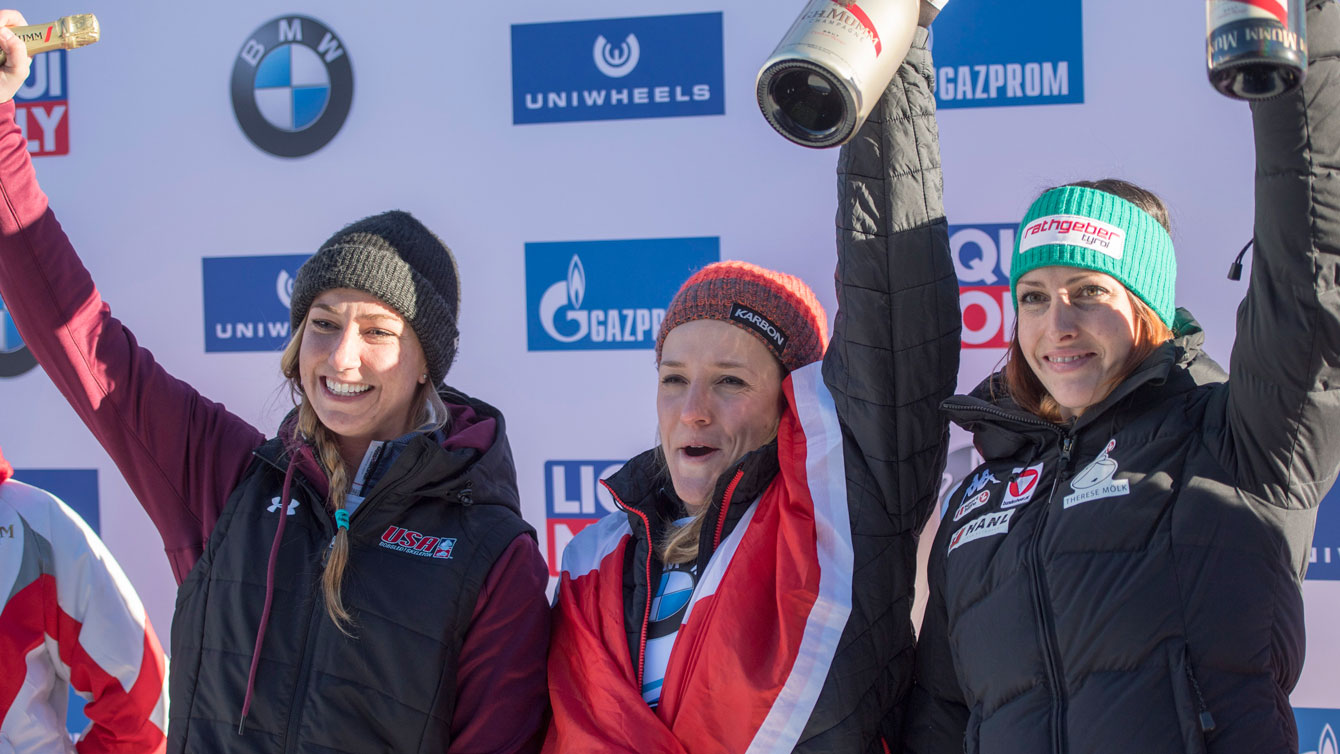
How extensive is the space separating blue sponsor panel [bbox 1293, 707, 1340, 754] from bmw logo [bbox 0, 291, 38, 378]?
3.03 meters

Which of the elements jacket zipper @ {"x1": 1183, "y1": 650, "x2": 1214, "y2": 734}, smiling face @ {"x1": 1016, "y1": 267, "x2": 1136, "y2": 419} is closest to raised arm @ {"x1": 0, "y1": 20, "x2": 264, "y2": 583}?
smiling face @ {"x1": 1016, "y1": 267, "x2": 1136, "y2": 419}

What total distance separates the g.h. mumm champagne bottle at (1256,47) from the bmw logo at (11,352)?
8.87ft

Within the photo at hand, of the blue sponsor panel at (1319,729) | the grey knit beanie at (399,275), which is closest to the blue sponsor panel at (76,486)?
the grey knit beanie at (399,275)

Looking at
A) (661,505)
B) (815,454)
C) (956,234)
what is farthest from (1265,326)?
(956,234)

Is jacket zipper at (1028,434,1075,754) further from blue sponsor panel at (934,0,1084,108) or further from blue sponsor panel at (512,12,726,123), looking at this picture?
blue sponsor panel at (512,12,726,123)

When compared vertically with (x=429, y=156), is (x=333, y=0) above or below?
above

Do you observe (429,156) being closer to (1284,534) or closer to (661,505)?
(661,505)

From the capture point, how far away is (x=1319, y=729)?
206 centimetres

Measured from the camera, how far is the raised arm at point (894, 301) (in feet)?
4.51

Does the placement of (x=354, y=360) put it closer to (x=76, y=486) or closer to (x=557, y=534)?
(x=557, y=534)

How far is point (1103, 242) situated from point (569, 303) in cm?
131

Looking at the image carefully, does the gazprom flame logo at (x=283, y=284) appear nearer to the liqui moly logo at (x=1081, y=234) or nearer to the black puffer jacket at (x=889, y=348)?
the black puffer jacket at (x=889, y=348)

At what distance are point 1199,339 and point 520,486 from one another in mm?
1510

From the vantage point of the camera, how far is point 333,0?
93.7 inches
